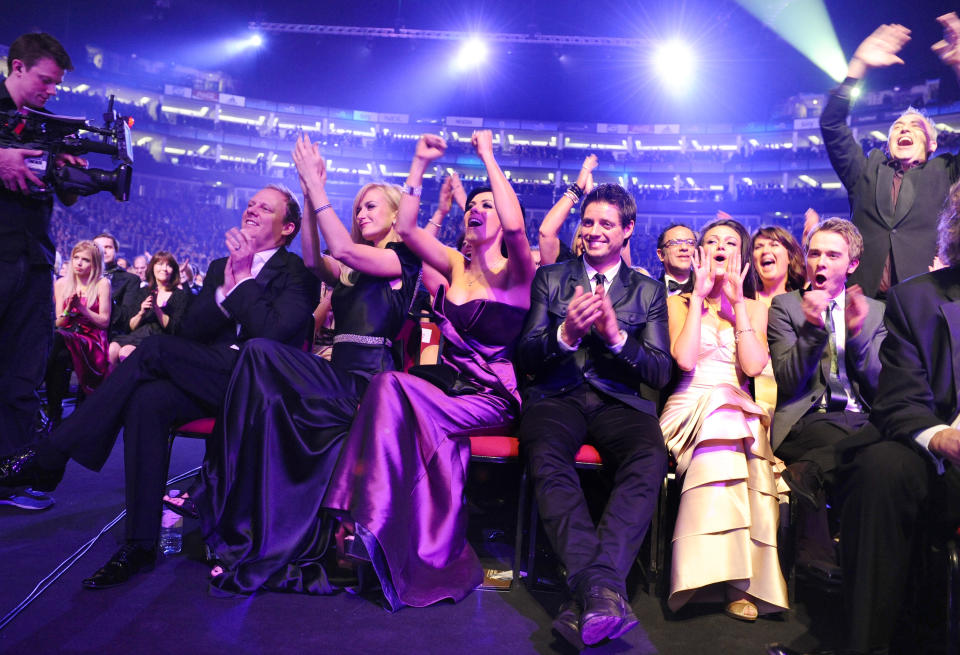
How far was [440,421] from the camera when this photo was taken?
246 cm

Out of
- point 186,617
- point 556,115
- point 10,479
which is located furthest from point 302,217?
point 556,115

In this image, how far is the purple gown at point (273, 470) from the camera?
2322 millimetres

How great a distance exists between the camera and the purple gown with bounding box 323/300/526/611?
7.25ft

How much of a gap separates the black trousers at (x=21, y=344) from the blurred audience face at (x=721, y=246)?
3247 millimetres

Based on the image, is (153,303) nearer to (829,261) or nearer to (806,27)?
(829,261)

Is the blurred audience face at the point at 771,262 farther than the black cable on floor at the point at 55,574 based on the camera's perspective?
Yes

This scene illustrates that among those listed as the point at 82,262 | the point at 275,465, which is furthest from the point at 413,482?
the point at 82,262

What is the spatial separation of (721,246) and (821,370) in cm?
68

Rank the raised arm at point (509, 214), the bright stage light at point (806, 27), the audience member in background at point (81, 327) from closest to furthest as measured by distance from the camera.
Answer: the raised arm at point (509, 214) → the audience member in background at point (81, 327) → the bright stage light at point (806, 27)

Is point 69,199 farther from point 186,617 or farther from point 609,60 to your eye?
point 609,60

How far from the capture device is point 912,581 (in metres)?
1.90

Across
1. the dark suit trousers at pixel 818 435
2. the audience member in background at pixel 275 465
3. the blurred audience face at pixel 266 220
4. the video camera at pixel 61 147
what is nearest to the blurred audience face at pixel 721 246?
the dark suit trousers at pixel 818 435

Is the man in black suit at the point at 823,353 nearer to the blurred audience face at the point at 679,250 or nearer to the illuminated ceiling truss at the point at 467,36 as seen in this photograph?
the blurred audience face at the point at 679,250

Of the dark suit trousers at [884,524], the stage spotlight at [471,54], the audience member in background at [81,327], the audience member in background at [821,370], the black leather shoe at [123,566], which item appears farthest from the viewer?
the stage spotlight at [471,54]
